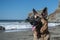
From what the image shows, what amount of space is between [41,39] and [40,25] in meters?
0.82

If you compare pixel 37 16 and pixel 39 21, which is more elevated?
pixel 37 16

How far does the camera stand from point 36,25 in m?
10.8

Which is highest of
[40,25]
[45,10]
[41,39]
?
[45,10]

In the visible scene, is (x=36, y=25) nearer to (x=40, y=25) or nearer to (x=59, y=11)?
(x=40, y=25)

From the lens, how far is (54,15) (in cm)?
14162

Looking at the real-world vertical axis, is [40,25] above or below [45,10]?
below

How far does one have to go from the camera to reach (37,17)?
426 inches

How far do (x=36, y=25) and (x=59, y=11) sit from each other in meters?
131

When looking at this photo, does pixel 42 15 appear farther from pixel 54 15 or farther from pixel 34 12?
pixel 54 15

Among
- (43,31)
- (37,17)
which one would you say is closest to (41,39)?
(43,31)

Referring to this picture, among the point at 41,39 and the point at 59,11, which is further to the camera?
the point at 59,11

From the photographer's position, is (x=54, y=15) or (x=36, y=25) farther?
(x=54, y=15)

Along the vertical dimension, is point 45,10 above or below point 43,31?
above

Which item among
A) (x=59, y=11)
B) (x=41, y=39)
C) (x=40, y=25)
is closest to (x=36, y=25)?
(x=40, y=25)
